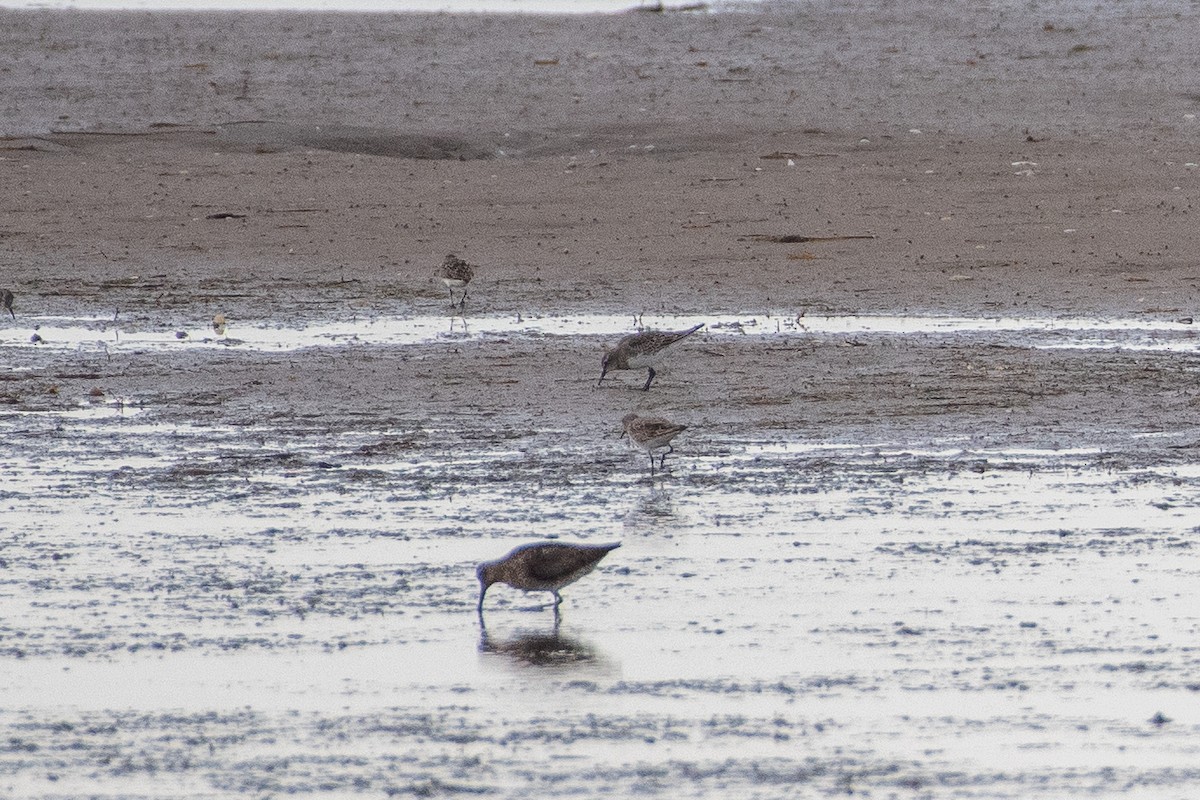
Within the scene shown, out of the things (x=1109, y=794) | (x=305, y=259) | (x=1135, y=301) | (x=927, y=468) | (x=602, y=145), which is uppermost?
(x=602, y=145)

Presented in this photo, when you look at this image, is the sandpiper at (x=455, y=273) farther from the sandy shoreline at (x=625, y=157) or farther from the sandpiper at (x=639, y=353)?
the sandpiper at (x=639, y=353)

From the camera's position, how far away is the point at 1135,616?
6492 millimetres

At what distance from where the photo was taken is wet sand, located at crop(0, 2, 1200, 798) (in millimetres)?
5523

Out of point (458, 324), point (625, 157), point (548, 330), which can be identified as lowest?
point (548, 330)

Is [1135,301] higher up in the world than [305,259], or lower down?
lower down

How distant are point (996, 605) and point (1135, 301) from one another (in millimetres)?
7670

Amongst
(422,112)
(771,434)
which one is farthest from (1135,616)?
(422,112)

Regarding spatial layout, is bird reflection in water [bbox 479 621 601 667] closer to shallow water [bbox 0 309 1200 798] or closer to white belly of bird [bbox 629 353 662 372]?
shallow water [bbox 0 309 1200 798]

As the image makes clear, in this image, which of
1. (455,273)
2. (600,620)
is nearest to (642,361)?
(455,273)

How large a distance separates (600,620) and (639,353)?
4.39m

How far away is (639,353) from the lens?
1089cm

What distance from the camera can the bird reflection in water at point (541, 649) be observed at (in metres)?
6.17

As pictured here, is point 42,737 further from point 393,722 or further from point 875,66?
point 875,66

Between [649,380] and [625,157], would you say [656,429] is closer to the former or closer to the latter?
[649,380]
